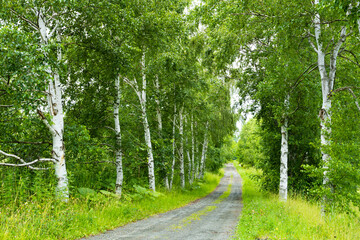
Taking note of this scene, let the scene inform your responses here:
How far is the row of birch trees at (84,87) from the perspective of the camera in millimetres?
5867

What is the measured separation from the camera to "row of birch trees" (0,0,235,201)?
5.87m

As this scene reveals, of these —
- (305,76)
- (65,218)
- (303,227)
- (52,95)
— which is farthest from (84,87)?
(305,76)

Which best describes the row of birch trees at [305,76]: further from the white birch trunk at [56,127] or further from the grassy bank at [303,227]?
the white birch trunk at [56,127]

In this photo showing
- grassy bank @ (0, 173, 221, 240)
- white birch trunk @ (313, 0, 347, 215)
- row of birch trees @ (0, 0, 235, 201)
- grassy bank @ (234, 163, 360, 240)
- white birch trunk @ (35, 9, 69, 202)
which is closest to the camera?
grassy bank @ (0, 173, 221, 240)

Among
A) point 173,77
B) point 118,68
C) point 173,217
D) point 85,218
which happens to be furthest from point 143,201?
point 173,77

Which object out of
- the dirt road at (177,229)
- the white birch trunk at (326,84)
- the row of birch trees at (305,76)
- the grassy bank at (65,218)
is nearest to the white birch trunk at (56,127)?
the grassy bank at (65,218)

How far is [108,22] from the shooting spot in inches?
315

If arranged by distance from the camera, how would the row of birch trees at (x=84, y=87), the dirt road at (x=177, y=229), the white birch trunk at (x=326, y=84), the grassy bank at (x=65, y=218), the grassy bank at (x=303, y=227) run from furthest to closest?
the white birch trunk at (x=326, y=84) → the dirt road at (x=177, y=229) → the row of birch trees at (x=84, y=87) → the grassy bank at (x=303, y=227) → the grassy bank at (x=65, y=218)

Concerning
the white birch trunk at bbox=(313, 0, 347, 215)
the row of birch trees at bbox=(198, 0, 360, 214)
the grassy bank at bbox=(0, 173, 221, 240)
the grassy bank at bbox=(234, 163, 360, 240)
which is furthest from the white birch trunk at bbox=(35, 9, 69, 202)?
the white birch trunk at bbox=(313, 0, 347, 215)

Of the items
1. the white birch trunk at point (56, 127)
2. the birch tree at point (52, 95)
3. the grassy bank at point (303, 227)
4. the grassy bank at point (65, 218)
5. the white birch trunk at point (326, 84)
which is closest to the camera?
the grassy bank at point (65, 218)

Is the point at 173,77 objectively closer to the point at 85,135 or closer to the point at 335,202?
the point at 85,135

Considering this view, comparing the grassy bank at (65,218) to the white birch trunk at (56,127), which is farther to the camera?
the white birch trunk at (56,127)

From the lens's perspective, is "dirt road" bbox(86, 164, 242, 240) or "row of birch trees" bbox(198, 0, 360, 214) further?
"row of birch trees" bbox(198, 0, 360, 214)

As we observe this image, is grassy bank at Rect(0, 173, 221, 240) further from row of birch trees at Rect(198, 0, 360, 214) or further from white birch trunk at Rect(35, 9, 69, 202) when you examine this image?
row of birch trees at Rect(198, 0, 360, 214)
